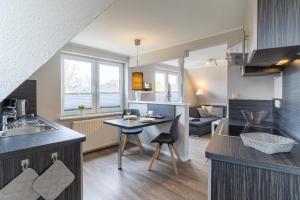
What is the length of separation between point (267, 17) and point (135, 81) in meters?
2.97

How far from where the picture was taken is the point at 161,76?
5.63 m

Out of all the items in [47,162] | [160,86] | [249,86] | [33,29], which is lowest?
[47,162]

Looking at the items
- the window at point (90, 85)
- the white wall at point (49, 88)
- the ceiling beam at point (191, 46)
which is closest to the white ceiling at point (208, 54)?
the ceiling beam at point (191, 46)

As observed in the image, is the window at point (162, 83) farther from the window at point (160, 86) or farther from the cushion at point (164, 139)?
the cushion at point (164, 139)

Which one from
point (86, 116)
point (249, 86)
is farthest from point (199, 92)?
point (86, 116)

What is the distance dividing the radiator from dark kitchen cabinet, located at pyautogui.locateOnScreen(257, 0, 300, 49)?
3328 millimetres

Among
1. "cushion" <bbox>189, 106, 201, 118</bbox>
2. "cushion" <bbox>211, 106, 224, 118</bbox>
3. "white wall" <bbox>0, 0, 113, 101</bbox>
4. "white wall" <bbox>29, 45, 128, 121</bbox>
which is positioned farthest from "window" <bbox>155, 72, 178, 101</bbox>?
"white wall" <bbox>0, 0, 113, 101</bbox>

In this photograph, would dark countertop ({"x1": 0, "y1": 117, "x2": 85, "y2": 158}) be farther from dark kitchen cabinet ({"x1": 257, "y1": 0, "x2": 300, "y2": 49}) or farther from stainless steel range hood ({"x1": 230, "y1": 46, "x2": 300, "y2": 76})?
stainless steel range hood ({"x1": 230, "y1": 46, "x2": 300, "y2": 76})

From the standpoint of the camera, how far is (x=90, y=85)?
12.8 feet

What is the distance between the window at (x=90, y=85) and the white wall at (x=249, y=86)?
2.69 m

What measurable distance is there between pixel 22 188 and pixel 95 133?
2.70 meters

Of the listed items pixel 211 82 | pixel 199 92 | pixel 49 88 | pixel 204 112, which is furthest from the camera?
pixel 199 92

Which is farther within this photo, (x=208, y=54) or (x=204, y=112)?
(x=204, y=112)

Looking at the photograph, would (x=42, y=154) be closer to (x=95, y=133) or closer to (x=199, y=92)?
(x=95, y=133)
